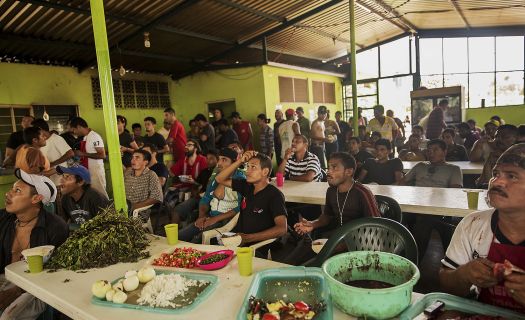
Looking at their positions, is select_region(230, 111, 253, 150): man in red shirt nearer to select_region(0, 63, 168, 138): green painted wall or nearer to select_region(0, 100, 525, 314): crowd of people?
select_region(0, 100, 525, 314): crowd of people

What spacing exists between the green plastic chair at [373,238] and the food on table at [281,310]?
702 mm

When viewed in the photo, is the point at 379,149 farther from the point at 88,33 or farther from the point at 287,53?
the point at 287,53

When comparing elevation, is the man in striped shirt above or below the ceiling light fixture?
below

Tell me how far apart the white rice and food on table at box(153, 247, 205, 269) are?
8.3 inches

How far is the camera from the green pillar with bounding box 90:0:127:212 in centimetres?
277

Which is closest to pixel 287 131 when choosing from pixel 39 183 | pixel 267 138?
pixel 267 138

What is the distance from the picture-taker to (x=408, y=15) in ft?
36.6

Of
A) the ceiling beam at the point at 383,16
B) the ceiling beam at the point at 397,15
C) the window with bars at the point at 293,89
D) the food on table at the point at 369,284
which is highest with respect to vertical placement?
the ceiling beam at the point at 397,15

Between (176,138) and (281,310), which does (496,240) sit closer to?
(281,310)

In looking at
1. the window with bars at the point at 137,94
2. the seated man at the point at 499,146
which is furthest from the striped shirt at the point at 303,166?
the window with bars at the point at 137,94

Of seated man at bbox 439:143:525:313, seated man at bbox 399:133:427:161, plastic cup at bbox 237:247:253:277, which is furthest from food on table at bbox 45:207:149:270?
seated man at bbox 399:133:427:161

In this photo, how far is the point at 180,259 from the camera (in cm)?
208

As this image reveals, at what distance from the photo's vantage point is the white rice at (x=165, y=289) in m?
1.59

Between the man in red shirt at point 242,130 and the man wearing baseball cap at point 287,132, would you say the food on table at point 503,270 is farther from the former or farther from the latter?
the man in red shirt at point 242,130
